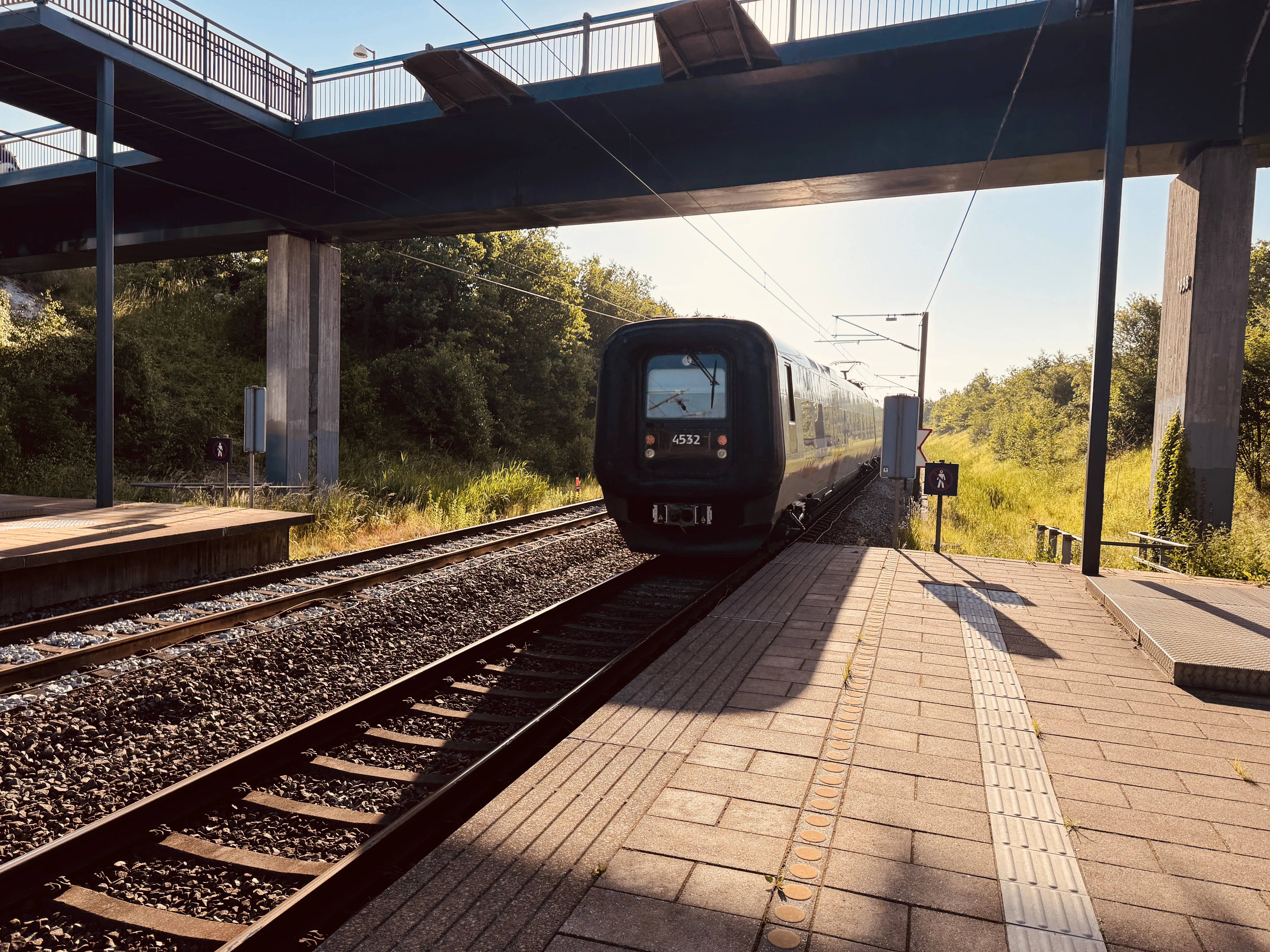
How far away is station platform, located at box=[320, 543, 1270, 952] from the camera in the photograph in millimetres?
2375

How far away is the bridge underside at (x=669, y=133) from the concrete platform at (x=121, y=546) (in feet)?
22.4

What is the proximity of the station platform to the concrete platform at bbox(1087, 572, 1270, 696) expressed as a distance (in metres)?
0.15

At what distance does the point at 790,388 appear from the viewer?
997 cm

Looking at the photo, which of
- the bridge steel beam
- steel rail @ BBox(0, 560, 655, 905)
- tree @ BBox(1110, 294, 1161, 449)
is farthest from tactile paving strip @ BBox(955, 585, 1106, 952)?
tree @ BBox(1110, 294, 1161, 449)

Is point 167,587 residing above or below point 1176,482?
below

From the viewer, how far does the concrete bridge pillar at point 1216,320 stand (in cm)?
1044

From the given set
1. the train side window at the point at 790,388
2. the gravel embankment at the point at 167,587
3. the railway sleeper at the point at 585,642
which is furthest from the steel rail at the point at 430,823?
the train side window at the point at 790,388

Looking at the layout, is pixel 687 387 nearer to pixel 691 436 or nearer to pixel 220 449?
pixel 691 436

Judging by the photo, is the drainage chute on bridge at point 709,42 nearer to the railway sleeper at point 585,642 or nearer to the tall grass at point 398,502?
the tall grass at point 398,502

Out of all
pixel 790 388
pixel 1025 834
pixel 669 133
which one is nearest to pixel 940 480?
pixel 790 388

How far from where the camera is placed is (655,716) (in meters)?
4.13

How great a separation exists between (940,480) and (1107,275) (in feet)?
10.5

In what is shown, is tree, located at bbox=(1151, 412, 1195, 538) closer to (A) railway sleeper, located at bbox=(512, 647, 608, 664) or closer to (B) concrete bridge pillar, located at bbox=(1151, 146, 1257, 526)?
(B) concrete bridge pillar, located at bbox=(1151, 146, 1257, 526)

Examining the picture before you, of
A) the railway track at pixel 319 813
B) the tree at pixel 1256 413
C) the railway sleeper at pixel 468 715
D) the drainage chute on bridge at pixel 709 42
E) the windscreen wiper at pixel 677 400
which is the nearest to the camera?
the railway track at pixel 319 813
